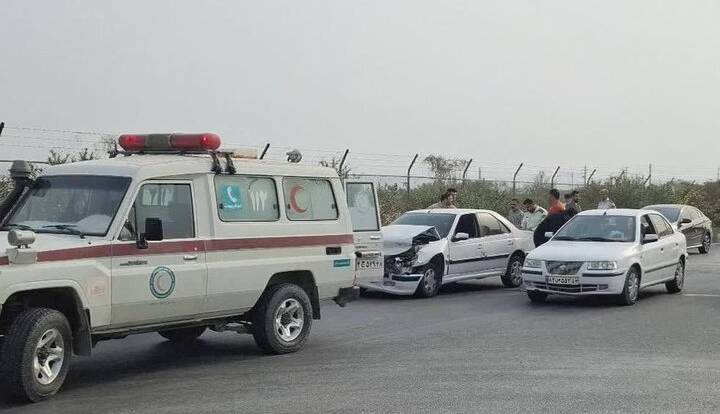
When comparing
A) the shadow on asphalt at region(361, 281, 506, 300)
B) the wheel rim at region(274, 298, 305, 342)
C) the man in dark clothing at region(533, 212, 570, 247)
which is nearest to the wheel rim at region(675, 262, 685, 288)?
the man in dark clothing at region(533, 212, 570, 247)

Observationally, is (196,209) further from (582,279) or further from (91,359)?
(582,279)

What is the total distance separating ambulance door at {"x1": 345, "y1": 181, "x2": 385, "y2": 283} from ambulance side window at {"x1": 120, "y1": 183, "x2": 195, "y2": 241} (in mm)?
2615

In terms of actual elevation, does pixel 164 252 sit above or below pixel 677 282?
above

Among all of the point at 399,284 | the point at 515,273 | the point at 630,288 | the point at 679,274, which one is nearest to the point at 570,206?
the point at 515,273

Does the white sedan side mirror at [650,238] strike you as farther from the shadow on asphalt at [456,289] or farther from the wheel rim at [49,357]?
the wheel rim at [49,357]

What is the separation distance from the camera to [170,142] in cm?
941

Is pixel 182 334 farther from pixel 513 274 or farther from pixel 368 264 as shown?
pixel 513 274

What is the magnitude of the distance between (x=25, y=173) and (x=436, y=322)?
577 cm

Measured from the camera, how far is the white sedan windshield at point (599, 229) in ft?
48.5

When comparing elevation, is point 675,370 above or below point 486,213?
below

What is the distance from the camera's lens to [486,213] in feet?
56.0

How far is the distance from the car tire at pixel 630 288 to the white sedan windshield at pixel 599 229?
651 millimetres

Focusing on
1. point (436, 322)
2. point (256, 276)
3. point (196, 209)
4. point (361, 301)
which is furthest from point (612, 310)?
point (196, 209)

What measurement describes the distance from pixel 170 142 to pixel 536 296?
7223 mm
